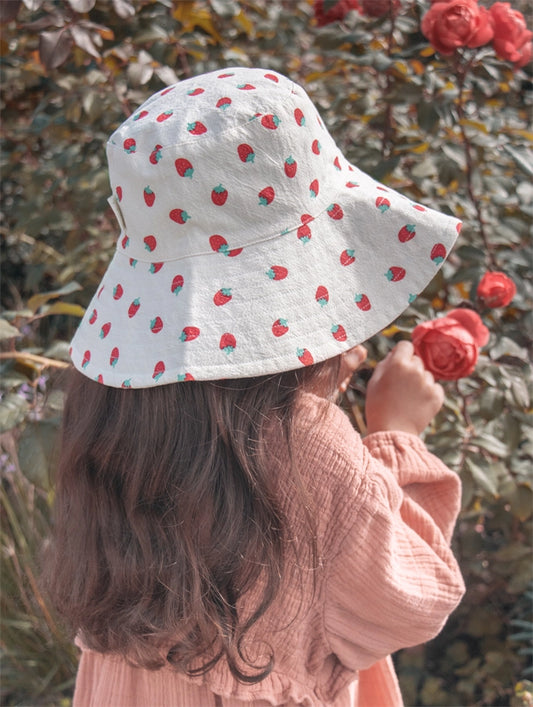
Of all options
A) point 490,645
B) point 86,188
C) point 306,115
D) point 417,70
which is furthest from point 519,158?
point 490,645

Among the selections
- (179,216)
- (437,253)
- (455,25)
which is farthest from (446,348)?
(455,25)

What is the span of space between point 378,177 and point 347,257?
22.8 inches

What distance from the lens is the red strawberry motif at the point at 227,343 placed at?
0.86 metres

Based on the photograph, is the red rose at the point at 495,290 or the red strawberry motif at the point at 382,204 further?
the red rose at the point at 495,290

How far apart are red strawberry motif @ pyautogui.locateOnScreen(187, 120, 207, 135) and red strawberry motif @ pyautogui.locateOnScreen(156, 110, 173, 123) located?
0.04 m

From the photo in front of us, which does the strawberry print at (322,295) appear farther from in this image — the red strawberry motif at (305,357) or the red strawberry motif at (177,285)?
the red strawberry motif at (177,285)

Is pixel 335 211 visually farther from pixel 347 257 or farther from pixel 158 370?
pixel 158 370

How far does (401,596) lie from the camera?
1.01 m

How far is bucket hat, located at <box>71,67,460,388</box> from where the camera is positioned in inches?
33.7

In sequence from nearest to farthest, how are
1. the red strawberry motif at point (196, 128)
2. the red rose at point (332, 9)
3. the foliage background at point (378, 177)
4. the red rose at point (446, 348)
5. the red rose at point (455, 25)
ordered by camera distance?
the red strawberry motif at point (196, 128)
the red rose at point (446, 348)
the red rose at point (455, 25)
the foliage background at point (378, 177)
the red rose at point (332, 9)

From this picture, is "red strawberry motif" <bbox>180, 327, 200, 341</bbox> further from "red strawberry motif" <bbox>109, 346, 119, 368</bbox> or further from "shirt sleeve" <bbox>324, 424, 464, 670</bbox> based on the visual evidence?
"shirt sleeve" <bbox>324, 424, 464, 670</bbox>

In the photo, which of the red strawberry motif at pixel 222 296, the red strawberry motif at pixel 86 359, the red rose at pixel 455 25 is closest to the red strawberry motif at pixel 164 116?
the red strawberry motif at pixel 222 296

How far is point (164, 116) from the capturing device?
883 mm

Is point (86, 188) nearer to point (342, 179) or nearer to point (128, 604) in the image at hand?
point (342, 179)
